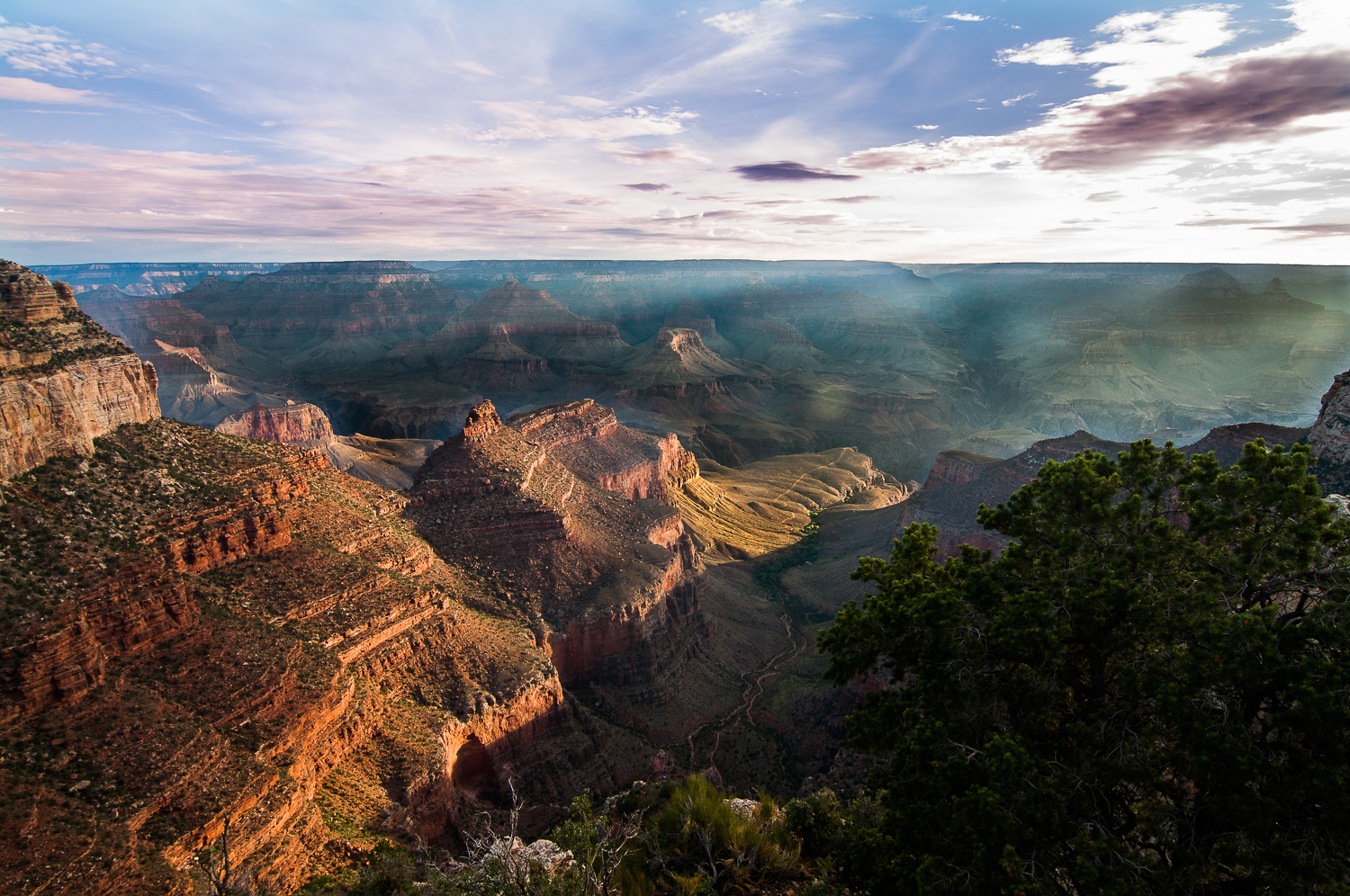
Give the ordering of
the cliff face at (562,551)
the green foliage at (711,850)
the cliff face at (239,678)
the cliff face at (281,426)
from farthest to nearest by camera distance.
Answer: the cliff face at (281,426) < the cliff face at (562,551) < the cliff face at (239,678) < the green foliage at (711,850)

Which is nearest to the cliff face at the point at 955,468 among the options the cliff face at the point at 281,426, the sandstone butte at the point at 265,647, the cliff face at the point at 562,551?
the cliff face at the point at 562,551

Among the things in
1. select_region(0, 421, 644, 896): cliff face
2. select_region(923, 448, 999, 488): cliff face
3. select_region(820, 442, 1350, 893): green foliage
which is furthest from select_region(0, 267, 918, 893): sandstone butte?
select_region(923, 448, 999, 488): cliff face

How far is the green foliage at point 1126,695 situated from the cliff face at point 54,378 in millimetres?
30597

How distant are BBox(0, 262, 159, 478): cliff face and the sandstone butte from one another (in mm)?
119

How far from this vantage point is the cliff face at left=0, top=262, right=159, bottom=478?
988 inches

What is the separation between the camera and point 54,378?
2661 centimetres

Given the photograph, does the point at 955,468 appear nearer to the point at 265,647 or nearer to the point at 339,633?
the point at 339,633

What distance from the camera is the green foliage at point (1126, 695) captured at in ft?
39.0

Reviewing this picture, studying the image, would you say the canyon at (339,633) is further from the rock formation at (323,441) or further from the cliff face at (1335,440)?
the rock formation at (323,441)

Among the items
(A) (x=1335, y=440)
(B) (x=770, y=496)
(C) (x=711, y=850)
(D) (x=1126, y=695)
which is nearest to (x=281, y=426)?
(B) (x=770, y=496)

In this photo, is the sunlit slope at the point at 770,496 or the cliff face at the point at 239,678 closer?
the cliff face at the point at 239,678

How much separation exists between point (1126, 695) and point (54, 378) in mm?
37504

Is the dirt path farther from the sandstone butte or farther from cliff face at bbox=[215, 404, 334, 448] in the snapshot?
cliff face at bbox=[215, 404, 334, 448]

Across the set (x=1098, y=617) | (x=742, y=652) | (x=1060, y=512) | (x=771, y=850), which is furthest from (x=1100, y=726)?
(x=742, y=652)
